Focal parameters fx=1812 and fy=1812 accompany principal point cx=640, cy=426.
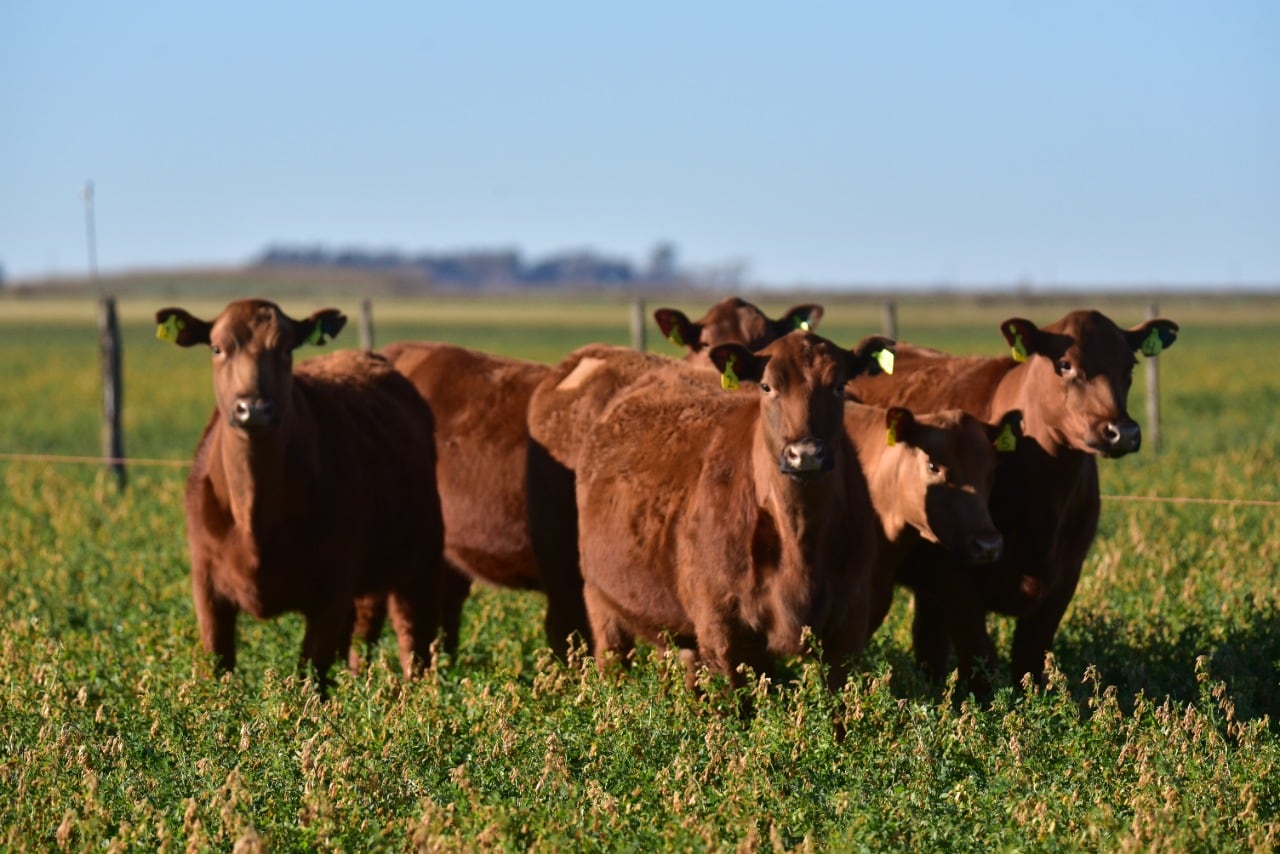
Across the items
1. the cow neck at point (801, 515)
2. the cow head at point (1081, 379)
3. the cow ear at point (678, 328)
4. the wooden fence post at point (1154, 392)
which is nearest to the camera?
the cow neck at point (801, 515)

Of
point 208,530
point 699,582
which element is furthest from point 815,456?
point 208,530

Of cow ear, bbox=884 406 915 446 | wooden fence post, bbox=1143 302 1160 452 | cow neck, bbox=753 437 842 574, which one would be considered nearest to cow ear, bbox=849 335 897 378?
cow ear, bbox=884 406 915 446

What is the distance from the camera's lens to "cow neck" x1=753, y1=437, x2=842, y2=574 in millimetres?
7949

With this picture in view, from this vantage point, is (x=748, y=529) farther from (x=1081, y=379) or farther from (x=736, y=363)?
(x=1081, y=379)

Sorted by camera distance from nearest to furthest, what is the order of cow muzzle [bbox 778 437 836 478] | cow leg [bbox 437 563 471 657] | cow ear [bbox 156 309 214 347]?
1. cow muzzle [bbox 778 437 836 478]
2. cow ear [bbox 156 309 214 347]
3. cow leg [bbox 437 563 471 657]

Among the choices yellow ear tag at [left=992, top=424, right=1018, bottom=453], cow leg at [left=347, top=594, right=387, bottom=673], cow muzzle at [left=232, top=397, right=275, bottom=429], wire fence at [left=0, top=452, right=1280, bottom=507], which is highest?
cow muzzle at [left=232, top=397, right=275, bottom=429]

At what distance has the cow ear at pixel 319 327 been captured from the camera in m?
9.55

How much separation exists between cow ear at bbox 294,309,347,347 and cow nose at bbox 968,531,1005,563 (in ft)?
11.6

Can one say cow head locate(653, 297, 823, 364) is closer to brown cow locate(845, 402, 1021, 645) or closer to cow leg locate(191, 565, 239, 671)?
brown cow locate(845, 402, 1021, 645)

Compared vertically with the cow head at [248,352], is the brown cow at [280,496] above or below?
below

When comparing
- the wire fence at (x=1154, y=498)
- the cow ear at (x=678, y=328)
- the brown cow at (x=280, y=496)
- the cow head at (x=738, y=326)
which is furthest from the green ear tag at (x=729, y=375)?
the wire fence at (x=1154, y=498)

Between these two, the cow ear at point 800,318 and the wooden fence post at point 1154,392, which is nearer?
the cow ear at point 800,318

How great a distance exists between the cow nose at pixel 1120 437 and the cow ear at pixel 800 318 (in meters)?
3.38

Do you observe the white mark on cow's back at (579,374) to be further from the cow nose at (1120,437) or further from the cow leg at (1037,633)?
the cow nose at (1120,437)
